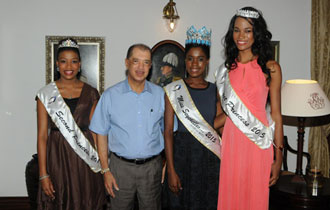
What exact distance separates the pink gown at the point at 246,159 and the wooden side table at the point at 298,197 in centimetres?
72

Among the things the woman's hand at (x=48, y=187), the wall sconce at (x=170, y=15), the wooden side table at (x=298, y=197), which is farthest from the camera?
the wall sconce at (x=170, y=15)

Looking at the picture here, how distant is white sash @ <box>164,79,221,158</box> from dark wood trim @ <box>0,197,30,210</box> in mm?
2141

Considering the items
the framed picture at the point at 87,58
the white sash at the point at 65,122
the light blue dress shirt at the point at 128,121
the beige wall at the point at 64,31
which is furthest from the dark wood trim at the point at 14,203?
the light blue dress shirt at the point at 128,121

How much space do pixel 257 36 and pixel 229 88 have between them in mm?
323

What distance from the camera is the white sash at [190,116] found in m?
2.08

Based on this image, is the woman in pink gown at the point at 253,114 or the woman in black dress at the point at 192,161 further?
the woman in black dress at the point at 192,161

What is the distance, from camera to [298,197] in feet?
8.16

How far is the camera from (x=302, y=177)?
9.04 ft

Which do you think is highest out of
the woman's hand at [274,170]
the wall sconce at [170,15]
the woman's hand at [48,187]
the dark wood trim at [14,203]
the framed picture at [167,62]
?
the wall sconce at [170,15]

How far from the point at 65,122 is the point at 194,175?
0.85m

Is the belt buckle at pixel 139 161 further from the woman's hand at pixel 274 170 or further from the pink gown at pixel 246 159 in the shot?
the woman's hand at pixel 274 170

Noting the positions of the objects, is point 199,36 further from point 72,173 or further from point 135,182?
point 72,173

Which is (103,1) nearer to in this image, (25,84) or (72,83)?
(25,84)

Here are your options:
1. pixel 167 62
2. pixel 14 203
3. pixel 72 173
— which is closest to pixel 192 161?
pixel 72 173
